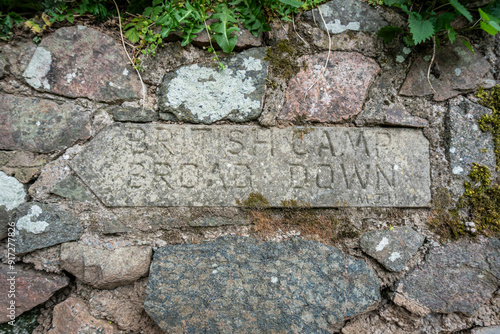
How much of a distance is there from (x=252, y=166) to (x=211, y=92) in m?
0.42

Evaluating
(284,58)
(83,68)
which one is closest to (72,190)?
(83,68)

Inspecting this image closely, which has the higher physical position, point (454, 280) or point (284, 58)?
point (284, 58)

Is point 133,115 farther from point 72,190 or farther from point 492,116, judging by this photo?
point 492,116

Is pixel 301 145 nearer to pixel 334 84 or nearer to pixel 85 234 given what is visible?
pixel 334 84

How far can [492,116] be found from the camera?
155 cm

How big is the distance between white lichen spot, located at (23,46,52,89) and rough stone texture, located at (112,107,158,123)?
1.17 feet

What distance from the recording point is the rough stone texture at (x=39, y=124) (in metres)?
1.40

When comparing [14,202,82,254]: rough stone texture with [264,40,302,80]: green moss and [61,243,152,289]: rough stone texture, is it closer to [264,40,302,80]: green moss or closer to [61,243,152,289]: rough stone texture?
[61,243,152,289]: rough stone texture

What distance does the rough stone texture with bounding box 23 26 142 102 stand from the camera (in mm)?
1422

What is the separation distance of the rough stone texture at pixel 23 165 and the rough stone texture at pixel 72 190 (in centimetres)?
13

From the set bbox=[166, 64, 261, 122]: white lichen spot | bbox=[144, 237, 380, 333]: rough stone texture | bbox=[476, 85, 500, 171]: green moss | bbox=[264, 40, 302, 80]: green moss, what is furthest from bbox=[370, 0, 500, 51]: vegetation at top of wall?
bbox=[144, 237, 380, 333]: rough stone texture

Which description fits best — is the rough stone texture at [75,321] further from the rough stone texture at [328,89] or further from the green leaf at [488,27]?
the green leaf at [488,27]

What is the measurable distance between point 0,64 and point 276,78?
4.28 ft

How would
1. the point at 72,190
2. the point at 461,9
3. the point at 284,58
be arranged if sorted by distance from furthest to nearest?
1. the point at 284,58
2. the point at 72,190
3. the point at 461,9
